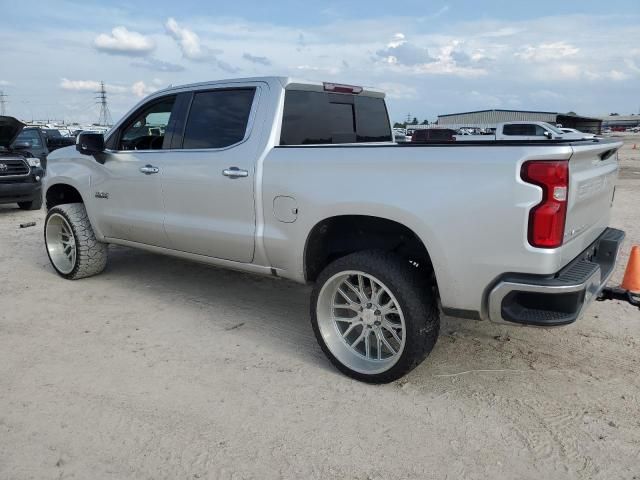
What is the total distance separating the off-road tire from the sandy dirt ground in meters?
0.72

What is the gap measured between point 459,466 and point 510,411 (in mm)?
640

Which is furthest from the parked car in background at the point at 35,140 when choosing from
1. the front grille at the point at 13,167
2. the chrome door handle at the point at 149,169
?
the chrome door handle at the point at 149,169

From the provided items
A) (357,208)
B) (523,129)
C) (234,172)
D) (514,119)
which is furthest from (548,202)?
(514,119)

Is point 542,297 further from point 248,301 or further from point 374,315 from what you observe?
point 248,301

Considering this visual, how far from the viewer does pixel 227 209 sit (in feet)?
13.4

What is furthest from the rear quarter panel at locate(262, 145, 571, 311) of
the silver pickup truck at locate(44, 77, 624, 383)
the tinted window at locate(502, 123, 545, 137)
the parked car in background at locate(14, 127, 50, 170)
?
the tinted window at locate(502, 123, 545, 137)

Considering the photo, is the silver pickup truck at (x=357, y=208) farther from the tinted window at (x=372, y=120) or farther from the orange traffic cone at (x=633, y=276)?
the orange traffic cone at (x=633, y=276)

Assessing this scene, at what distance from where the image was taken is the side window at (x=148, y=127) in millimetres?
4797


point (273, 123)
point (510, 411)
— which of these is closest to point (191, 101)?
point (273, 123)

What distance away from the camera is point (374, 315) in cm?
347

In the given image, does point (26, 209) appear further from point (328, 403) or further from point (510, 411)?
point (510, 411)

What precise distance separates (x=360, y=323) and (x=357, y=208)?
772 mm

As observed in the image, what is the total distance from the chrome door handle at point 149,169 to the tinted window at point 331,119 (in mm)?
1262

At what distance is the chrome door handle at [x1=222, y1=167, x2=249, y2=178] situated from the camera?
391 cm
